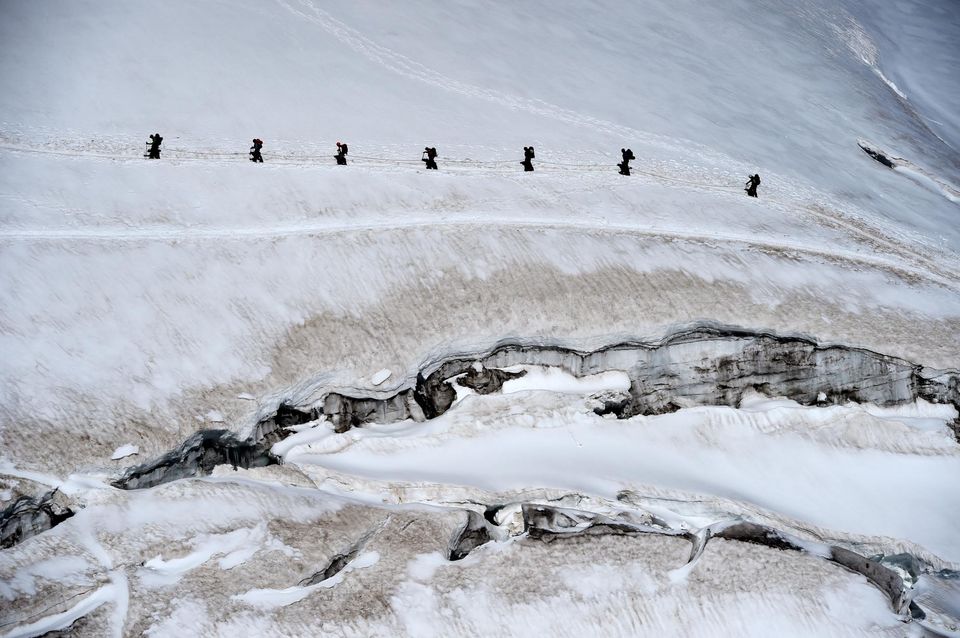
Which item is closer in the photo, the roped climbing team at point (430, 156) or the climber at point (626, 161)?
the roped climbing team at point (430, 156)

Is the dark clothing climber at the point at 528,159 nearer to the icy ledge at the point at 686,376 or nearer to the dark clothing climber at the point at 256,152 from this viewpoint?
the icy ledge at the point at 686,376

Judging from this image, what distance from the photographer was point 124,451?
23.0 m

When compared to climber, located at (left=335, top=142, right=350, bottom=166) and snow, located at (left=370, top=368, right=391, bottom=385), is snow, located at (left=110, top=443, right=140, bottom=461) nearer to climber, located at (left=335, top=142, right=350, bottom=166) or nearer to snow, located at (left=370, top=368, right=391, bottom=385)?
snow, located at (left=370, top=368, right=391, bottom=385)

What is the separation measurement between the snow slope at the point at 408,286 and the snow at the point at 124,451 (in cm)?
16

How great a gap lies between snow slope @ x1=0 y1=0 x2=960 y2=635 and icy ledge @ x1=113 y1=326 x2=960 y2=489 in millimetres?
534

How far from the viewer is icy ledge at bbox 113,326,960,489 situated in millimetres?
26734

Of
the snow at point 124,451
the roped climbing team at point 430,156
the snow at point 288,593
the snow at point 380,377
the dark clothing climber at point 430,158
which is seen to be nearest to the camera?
the snow at point 288,593

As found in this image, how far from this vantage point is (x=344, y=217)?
1234 inches

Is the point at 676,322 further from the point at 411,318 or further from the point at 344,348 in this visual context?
the point at 344,348

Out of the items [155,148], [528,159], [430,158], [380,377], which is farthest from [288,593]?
[528,159]

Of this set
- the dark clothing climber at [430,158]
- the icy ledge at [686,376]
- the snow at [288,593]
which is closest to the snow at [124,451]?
the icy ledge at [686,376]

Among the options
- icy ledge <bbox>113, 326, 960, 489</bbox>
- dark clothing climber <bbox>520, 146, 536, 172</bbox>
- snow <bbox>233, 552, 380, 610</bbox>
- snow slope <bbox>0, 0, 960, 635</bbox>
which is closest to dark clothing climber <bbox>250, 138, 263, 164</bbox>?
snow slope <bbox>0, 0, 960, 635</bbox>

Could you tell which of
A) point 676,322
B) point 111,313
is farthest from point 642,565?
point 111,313

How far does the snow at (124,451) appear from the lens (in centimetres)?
2288
